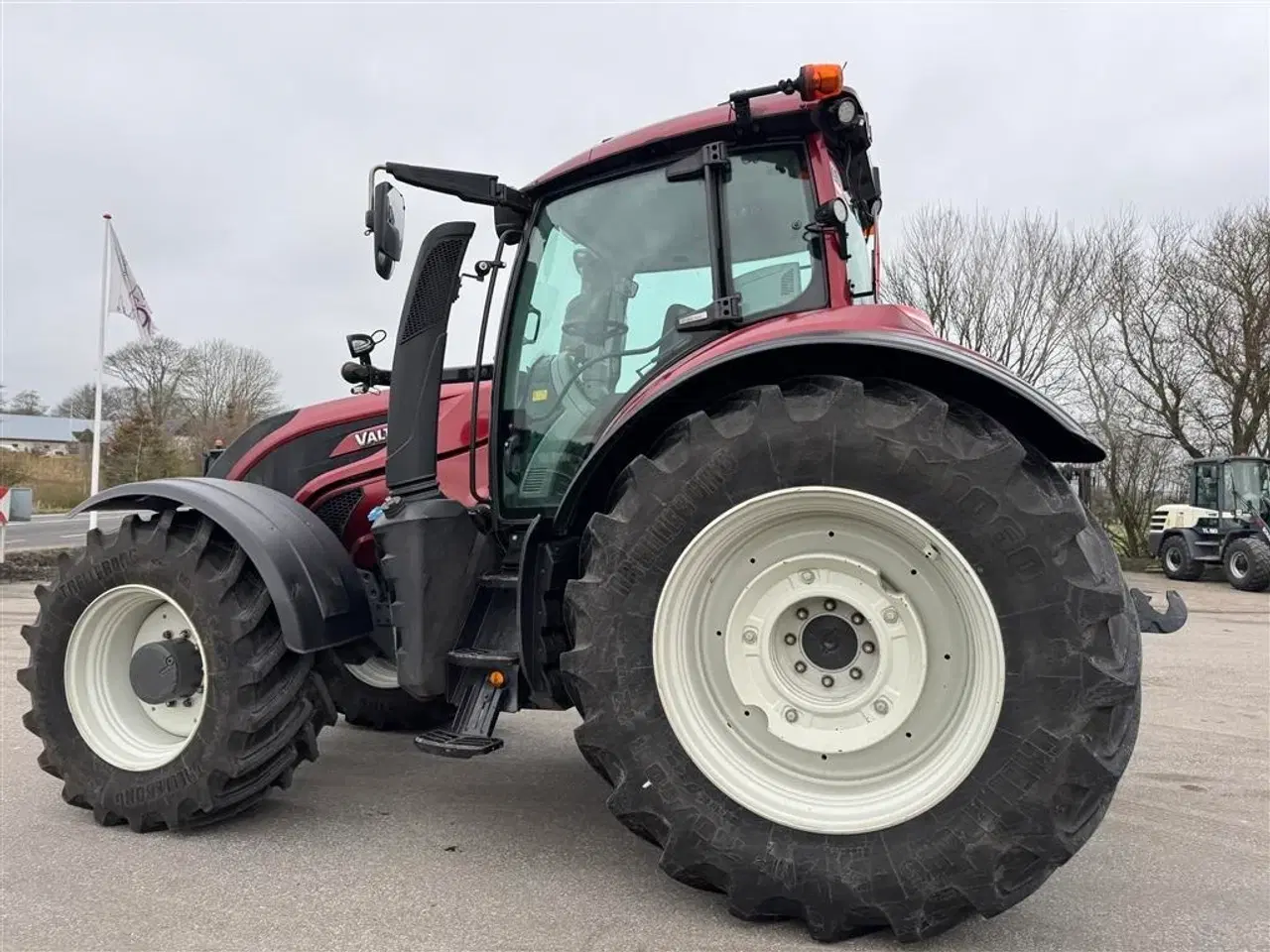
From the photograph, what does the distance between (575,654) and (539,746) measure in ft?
6.70

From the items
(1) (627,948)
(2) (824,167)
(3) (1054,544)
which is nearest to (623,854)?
(1) (627,948)

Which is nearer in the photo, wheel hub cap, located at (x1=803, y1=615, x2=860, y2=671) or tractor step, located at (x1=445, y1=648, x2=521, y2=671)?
wheel hub cap, located at (x1=803, y1=615, x2=860, y2=671)

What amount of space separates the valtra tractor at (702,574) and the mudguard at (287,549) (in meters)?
0.01

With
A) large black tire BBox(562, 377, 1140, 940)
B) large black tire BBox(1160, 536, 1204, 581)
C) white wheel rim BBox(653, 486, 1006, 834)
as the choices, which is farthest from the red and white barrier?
large black tire BBox(1160, 536, 1204, 581)

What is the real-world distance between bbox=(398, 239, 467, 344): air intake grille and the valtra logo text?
31.9 inches

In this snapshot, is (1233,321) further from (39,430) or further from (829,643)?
(39,430)

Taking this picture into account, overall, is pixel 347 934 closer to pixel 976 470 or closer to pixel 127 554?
pixel 127 554

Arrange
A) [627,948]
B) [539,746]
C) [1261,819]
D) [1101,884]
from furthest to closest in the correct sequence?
[539,746] < [1261,819] < [1101,884] < [627,948]

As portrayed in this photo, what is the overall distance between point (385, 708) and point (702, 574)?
8.33 ft

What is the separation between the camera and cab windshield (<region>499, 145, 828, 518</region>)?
9.07 feet

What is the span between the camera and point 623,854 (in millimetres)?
2857

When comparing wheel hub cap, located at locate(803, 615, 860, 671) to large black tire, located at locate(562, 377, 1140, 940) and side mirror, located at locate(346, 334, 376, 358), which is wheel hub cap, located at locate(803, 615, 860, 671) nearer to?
large black tire, located at locate(562, 377, 1140, 940)

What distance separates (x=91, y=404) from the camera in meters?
50.8

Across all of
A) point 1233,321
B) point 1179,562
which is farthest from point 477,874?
point 1233,321
